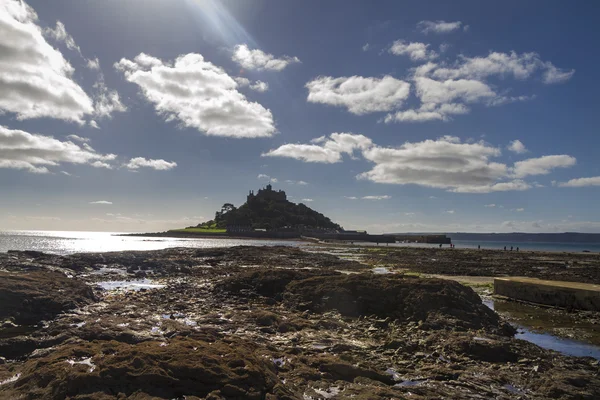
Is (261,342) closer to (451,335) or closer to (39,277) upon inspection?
(451,335)

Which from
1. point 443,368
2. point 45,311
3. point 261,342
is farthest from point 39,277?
point 443,368

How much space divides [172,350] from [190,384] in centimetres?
125

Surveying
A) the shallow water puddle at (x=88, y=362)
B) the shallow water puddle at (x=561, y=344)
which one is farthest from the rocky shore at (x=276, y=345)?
the shallow water puddle at (x=561, y=344)

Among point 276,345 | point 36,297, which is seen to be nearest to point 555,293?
point 276,345

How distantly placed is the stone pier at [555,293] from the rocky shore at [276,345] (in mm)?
7605

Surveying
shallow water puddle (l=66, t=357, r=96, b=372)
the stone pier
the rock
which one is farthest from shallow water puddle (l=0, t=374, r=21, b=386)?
the stone pier

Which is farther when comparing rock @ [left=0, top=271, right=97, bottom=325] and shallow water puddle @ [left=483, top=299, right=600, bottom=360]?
rock @ [left=0, top=271, right=97, bottom=325]

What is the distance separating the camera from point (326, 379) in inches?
373

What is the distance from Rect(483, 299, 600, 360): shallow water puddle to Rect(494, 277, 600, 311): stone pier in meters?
7.22

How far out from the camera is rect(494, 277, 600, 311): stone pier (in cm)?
2088

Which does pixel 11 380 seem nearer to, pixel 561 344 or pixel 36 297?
pixel 36 297

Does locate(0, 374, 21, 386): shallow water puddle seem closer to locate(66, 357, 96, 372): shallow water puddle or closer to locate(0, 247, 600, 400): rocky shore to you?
locate(0, 247, 600, 400): rocky shore

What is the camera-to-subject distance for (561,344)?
14289 mm

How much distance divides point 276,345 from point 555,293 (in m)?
19.0
